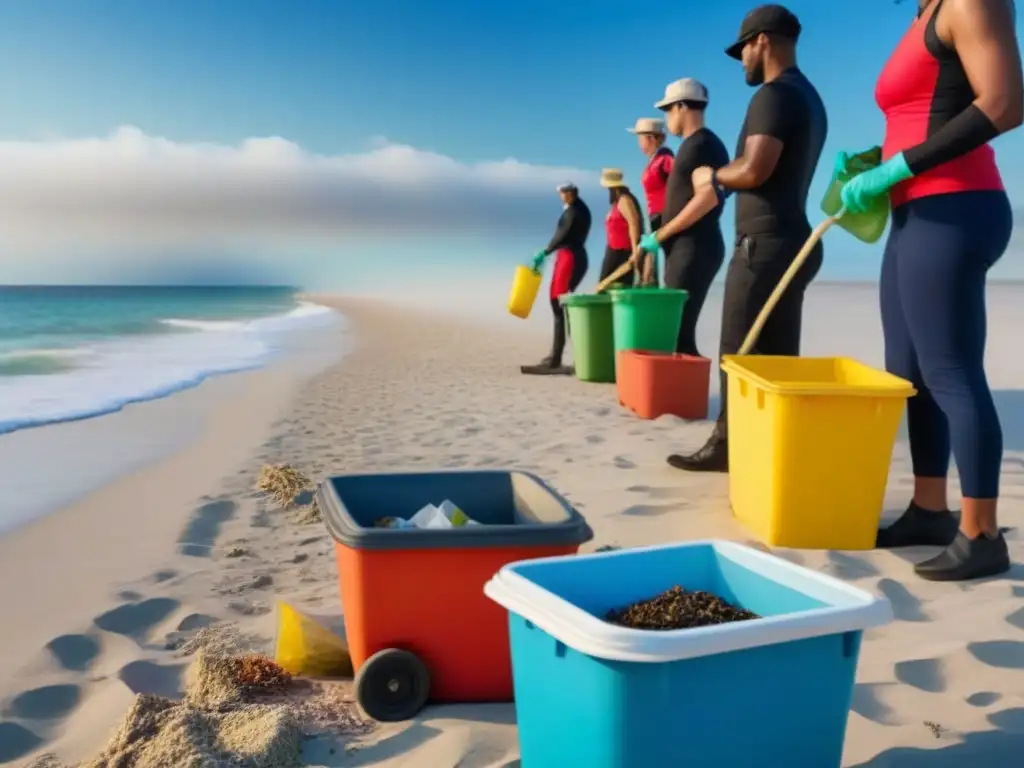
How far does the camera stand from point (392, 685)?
75.6 inches

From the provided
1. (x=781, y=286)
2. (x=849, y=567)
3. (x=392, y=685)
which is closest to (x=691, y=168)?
(x=781, y=286)

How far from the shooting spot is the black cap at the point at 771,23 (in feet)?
11.0

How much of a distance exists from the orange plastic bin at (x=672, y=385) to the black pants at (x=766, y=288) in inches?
68.9

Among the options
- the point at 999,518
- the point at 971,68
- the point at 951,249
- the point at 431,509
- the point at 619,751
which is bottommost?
the point at 999,518

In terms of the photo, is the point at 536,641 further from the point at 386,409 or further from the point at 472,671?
the point at 386,409

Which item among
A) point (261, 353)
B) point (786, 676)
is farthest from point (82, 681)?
point (261, 353)

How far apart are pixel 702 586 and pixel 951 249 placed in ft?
4.17

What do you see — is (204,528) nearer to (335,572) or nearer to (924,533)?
(335,572)

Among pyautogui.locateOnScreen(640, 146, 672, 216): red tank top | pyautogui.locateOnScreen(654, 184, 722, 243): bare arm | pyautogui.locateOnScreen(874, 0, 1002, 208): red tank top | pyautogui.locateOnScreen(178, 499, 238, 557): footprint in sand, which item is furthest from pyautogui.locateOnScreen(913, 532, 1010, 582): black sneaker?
pyautogui.locateOnScreen(640, 146, 672, 216): red tank top

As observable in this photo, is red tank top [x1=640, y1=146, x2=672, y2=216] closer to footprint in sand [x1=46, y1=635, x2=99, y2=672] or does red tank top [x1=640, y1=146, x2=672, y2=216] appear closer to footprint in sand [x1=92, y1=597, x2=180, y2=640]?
footprint in sand [x1=92, y1=597, x2=180, y2=640]

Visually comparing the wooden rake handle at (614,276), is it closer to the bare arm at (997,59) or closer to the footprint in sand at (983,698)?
the bare arm at (997,59)

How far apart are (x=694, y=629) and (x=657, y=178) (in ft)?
16.1

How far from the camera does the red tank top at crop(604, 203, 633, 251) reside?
23.8ft

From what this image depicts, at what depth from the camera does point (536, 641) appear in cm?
146
